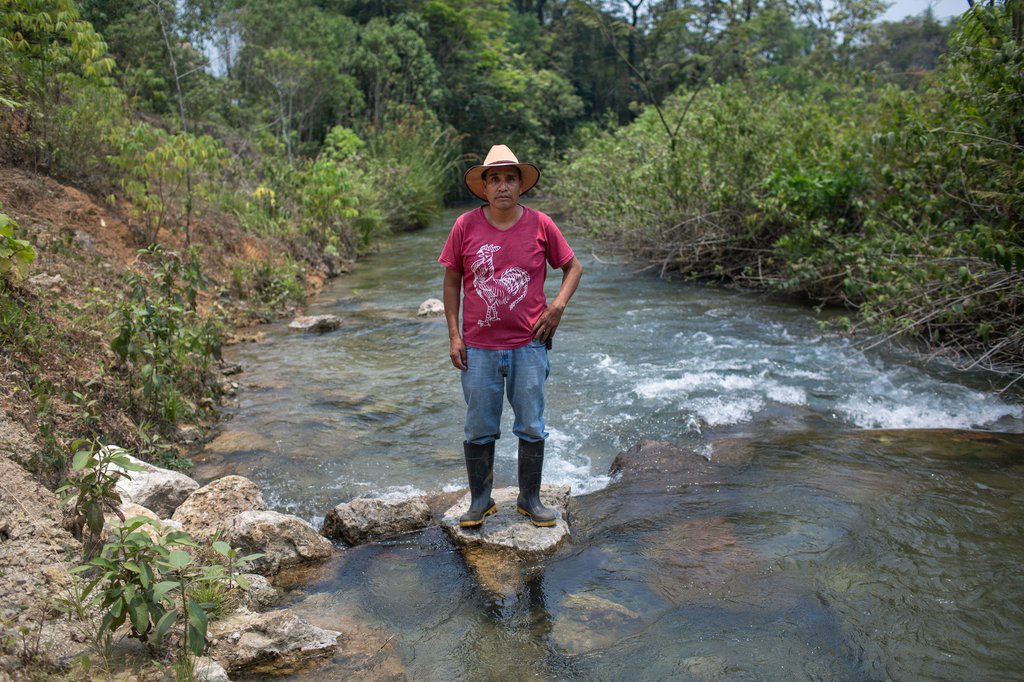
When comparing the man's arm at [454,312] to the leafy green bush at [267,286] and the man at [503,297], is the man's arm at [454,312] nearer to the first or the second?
the man at [503,297]

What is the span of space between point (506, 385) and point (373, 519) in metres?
0.99

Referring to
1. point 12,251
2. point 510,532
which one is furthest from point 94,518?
point 510,532

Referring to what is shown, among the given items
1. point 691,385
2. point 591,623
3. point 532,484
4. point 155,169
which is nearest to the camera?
point 591,623

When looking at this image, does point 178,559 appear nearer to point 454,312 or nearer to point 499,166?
point 454,312

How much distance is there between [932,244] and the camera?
7125mm

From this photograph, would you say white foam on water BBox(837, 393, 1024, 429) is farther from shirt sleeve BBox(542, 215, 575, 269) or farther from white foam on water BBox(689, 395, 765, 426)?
shirt sleeve BBox(542, 215, 575, 269)

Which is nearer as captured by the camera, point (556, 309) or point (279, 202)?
point (556, 309)

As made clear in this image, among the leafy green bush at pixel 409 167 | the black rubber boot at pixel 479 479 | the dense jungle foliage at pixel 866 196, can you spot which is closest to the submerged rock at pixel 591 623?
the black rubber boot at pixel 479 479

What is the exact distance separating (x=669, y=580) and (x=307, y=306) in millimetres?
8121

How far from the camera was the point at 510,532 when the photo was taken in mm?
3922

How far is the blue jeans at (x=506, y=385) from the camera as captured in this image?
3.76 meters

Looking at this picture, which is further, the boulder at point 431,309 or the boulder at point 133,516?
the boulder at point 431,309

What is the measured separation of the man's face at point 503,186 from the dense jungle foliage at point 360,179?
2.10 m

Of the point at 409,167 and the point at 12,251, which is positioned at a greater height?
the point at 409,167
